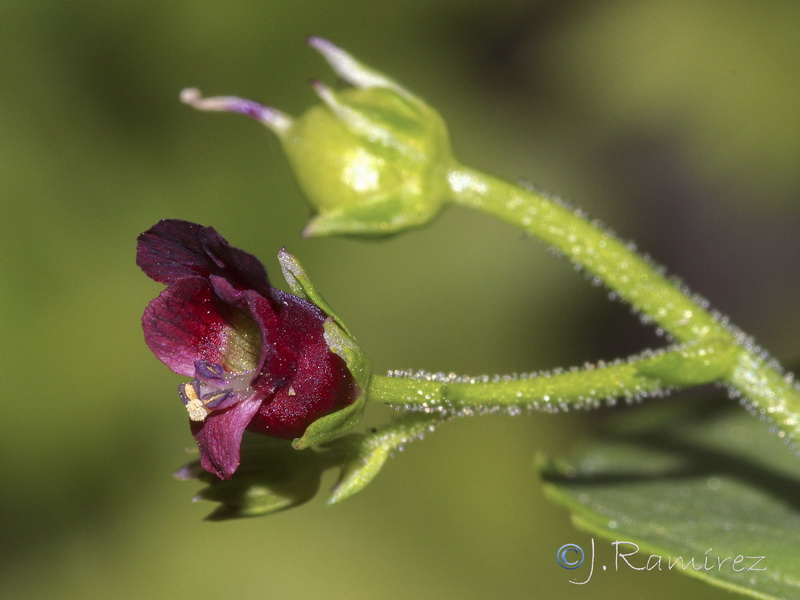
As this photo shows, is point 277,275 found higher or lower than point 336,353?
higher

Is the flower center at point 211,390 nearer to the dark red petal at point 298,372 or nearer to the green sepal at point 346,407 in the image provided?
the dark red petal at point 298,372

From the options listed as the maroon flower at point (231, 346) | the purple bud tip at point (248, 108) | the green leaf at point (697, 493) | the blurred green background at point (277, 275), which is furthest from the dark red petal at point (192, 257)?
the blurred green background at point (277, 275)

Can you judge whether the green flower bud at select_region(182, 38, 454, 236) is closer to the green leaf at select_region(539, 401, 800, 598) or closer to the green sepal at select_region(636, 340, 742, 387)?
the green sepal at select_region(636, 340, 742, 387)

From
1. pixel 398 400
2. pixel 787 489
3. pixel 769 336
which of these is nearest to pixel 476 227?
pixel 769 336

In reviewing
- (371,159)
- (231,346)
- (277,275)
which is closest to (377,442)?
(231,346)

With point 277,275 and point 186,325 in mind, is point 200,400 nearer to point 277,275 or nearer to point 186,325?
point 186,325
